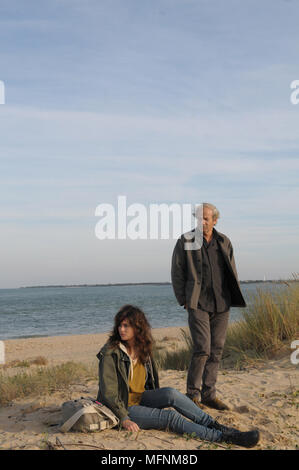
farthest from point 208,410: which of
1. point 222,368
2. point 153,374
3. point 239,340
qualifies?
point 239,340

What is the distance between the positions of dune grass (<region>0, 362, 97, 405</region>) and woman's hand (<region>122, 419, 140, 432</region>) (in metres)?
2.38

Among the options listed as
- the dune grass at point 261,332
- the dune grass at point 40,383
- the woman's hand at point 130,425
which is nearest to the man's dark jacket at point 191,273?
the woman's hand at point 130,425

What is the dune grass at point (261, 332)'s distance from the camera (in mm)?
8688

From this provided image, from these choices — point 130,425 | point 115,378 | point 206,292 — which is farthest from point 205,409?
point 115,378

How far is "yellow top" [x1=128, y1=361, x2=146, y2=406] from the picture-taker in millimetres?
4672

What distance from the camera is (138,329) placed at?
461 cm

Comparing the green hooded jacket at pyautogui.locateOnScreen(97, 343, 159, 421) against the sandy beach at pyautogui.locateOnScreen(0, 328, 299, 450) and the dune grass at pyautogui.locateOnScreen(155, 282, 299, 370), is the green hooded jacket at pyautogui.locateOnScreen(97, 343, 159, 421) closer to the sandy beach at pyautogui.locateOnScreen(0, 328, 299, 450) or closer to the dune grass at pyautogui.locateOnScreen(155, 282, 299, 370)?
the sandy beach at pyautogui.locateOnScreen(0, 328, 299, 450)

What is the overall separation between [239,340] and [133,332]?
5046 mm

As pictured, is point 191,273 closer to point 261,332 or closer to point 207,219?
point 207,219

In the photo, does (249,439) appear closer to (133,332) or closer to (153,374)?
(153,374)

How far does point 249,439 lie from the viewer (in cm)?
431

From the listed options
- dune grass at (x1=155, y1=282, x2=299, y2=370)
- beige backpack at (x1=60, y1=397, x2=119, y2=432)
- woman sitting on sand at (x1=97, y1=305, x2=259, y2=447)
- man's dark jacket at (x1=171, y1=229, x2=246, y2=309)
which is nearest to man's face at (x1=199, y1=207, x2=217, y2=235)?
man's dark jacket at (x1=171, y1=229, x2=246, y2=309)

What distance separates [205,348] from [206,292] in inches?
24.2
